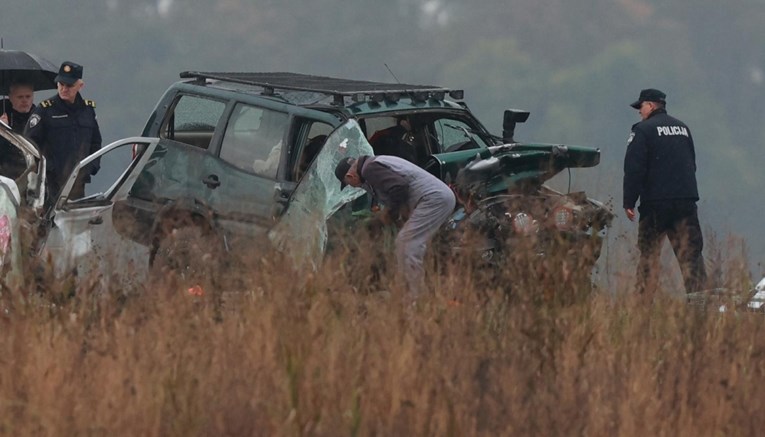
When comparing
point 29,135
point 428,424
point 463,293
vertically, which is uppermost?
point 29,135

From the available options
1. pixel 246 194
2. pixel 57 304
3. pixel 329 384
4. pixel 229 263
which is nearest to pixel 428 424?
pixel 329 384

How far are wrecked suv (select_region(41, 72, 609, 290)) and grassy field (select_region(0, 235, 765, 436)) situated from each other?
291 cm

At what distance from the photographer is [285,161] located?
12.5 metres

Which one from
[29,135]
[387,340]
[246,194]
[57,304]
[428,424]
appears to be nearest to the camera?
[428,424]

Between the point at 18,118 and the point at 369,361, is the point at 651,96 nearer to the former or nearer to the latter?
the point at 18,118

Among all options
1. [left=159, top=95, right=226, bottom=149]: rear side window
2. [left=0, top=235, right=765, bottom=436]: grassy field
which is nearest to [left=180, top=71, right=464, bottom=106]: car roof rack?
[left=159, top=95, right=226, bottom=149]: rear side window

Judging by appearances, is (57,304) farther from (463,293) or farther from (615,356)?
(615,356)

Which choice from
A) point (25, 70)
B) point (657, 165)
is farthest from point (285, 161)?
point (25, 70)

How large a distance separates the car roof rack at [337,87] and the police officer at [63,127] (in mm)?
1092

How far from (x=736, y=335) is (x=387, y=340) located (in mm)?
1974

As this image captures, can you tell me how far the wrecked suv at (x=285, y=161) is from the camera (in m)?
12.0

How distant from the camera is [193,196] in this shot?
13.2 meters

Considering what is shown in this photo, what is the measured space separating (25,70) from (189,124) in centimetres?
285

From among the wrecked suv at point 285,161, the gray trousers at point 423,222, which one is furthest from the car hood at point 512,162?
the gray trousers at point 423,222
